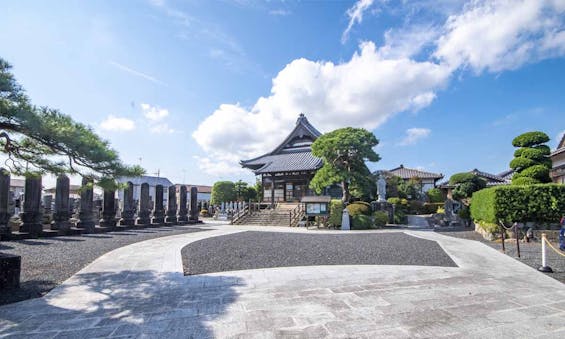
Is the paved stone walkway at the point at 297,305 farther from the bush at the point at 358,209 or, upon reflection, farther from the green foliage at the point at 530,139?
the bush at the point at 358,209

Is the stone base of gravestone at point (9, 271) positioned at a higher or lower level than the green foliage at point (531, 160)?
lower

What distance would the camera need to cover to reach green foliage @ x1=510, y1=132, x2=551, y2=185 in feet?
46.5

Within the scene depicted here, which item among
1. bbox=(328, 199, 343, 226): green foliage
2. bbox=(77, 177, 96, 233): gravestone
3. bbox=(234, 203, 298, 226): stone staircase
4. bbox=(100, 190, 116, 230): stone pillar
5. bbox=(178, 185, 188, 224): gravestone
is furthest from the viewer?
bbox=(234, 203, 298, 226): stone staircase

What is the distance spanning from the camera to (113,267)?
669 centimetres

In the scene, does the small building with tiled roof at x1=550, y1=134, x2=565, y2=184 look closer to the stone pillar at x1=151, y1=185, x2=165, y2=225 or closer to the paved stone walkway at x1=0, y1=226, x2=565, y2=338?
the paved stone walkway at x1=0, y1=226, x2=565, y2=338

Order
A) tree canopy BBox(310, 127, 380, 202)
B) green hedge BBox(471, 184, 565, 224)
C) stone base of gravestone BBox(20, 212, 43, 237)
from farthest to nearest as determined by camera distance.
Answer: tree canopy BBox(310, 127, 380, 202), green hedge BBox(471, 184, 565, 224), stone base of gravestone BBox(20, 212, 43, 237)

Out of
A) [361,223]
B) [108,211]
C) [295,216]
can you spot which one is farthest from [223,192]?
[361,223]

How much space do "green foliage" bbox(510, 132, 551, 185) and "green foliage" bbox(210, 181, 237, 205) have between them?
1050 inches

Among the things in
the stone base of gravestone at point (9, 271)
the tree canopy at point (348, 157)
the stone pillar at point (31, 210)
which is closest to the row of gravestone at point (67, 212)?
the stone pillar at point (31, 210)

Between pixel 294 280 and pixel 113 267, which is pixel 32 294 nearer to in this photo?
pixel 113 267

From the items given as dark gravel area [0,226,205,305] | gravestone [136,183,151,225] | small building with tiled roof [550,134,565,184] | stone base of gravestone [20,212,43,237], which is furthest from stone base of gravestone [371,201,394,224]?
stone base of gravestone [20,212,43,237]

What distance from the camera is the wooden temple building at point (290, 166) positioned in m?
26.8

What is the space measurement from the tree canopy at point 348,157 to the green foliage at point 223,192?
15.9 metres

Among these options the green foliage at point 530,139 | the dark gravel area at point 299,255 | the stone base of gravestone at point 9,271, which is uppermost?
the green foliage at point 530,139
